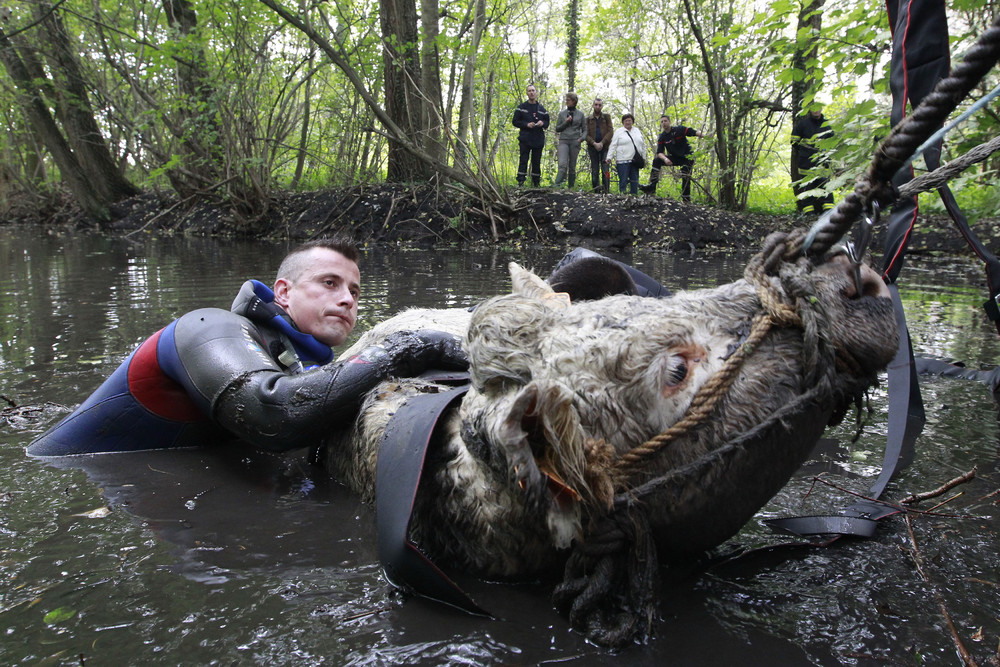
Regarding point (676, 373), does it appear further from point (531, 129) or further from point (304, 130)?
point (304, 130)

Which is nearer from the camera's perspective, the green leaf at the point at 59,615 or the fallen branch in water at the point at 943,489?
the green leaf at the point at 59,615

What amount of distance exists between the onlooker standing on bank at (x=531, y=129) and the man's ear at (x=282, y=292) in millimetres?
12401

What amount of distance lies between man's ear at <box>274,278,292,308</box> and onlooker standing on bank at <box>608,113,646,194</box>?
13233 millimetres

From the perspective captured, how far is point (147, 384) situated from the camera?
384cm

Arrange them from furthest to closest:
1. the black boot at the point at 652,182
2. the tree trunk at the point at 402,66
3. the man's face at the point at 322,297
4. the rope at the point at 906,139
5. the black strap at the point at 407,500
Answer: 1. the black boot at the point at 652,182
2. the tree trunk at the point at 402,66
3. the man's face at the point at 322,297
4. the black strap at the point at 407,500
5. the rope at the point at 906,139

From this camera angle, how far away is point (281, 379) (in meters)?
3.15

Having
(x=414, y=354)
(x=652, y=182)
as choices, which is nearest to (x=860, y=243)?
(x=414, y=354)

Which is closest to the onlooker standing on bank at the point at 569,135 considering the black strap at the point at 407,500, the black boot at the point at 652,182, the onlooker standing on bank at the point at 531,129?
the onlooker standing on bank at the point at 531,129

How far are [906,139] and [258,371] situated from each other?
106 inches

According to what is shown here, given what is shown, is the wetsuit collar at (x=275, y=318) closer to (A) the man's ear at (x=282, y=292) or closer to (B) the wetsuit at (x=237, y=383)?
(B) the wetsuit at (x=237, y=383)

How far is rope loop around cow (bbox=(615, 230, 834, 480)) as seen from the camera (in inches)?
76.0

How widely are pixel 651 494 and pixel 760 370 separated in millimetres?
466

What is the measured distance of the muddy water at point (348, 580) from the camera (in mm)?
2092

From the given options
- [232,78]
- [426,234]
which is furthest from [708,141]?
[232,78]
